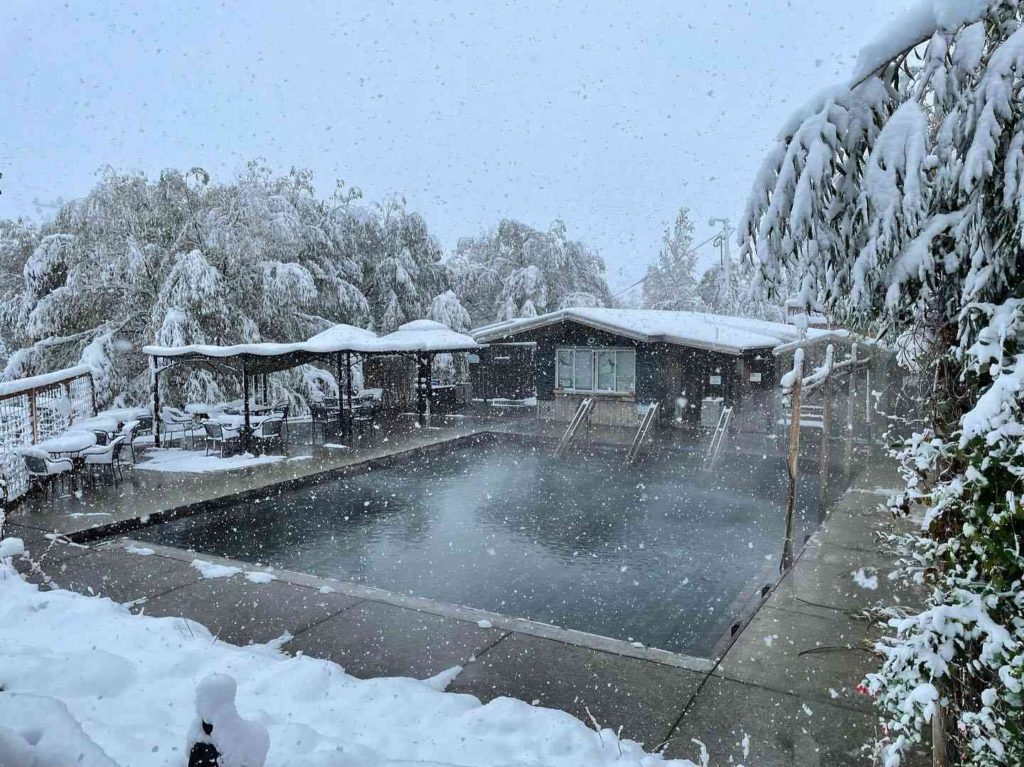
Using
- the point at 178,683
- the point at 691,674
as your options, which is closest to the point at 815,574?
the point at 691,674

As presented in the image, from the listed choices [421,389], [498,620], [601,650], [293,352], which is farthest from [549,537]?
[421,389]

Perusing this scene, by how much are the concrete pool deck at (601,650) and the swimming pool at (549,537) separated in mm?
930

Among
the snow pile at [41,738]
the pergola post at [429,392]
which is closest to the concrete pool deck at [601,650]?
the snow pile at [41,738]

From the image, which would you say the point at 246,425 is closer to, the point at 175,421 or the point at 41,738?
the point at 175,421

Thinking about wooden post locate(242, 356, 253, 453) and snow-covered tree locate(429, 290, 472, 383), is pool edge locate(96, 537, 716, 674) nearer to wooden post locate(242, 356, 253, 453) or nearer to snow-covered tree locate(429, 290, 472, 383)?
wooden post locate(242, 356, 253, 453)

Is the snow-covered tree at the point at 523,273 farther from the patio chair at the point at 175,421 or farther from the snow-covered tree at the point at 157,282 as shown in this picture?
the patio chair at the point at 175,421

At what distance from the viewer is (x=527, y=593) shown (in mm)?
6879

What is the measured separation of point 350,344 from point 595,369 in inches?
293

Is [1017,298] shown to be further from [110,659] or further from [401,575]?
[401,575]

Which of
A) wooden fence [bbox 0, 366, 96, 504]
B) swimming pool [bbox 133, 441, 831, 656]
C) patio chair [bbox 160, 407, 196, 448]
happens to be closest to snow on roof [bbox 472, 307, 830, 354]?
swimming pool [bbox 133, 441, 831, 656]

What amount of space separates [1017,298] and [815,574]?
15.8ft

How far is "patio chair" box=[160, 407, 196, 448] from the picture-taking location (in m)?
15.4

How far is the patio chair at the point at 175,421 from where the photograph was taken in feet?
50.4

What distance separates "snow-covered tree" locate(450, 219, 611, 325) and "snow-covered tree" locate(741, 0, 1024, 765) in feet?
97.0
